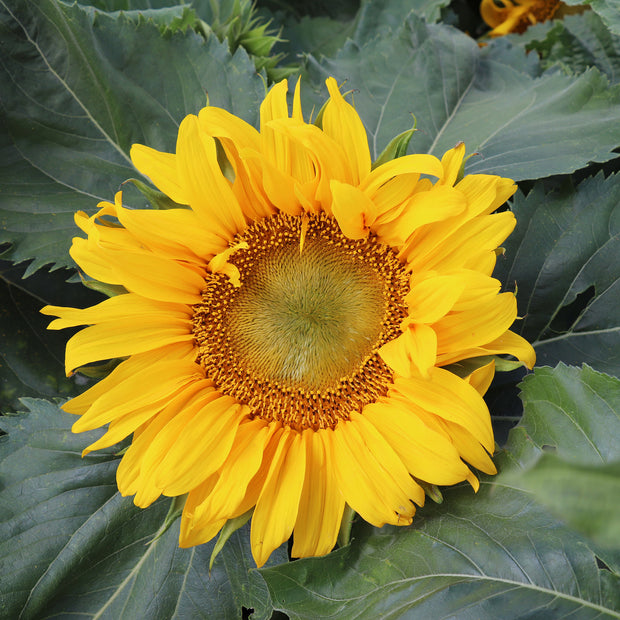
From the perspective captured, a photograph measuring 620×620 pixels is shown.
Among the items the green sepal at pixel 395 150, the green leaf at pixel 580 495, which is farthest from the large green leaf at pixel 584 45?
the green leaf at pixel 580 495

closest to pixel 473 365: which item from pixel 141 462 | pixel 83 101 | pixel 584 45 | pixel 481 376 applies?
pixel 481 376

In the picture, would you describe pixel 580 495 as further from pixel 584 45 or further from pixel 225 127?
pixel 584 45

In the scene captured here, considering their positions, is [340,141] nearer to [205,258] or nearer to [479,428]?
[205,258]

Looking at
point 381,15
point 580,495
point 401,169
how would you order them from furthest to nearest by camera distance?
point 381,15
point 401,169
point 580,495

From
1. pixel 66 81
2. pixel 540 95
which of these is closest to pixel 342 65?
pixel 540 95

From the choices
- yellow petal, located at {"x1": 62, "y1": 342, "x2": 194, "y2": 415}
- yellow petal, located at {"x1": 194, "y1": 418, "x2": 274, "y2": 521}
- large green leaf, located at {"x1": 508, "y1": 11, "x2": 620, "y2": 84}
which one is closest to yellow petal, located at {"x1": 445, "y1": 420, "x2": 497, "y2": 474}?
yellow petal, located at {"x1": 194, "y1": 418, "x2": 274, "y2": 521}

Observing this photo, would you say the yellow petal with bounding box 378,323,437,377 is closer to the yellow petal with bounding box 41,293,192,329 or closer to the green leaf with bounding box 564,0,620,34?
the yellow petal with bounding box 41,293,192,329
